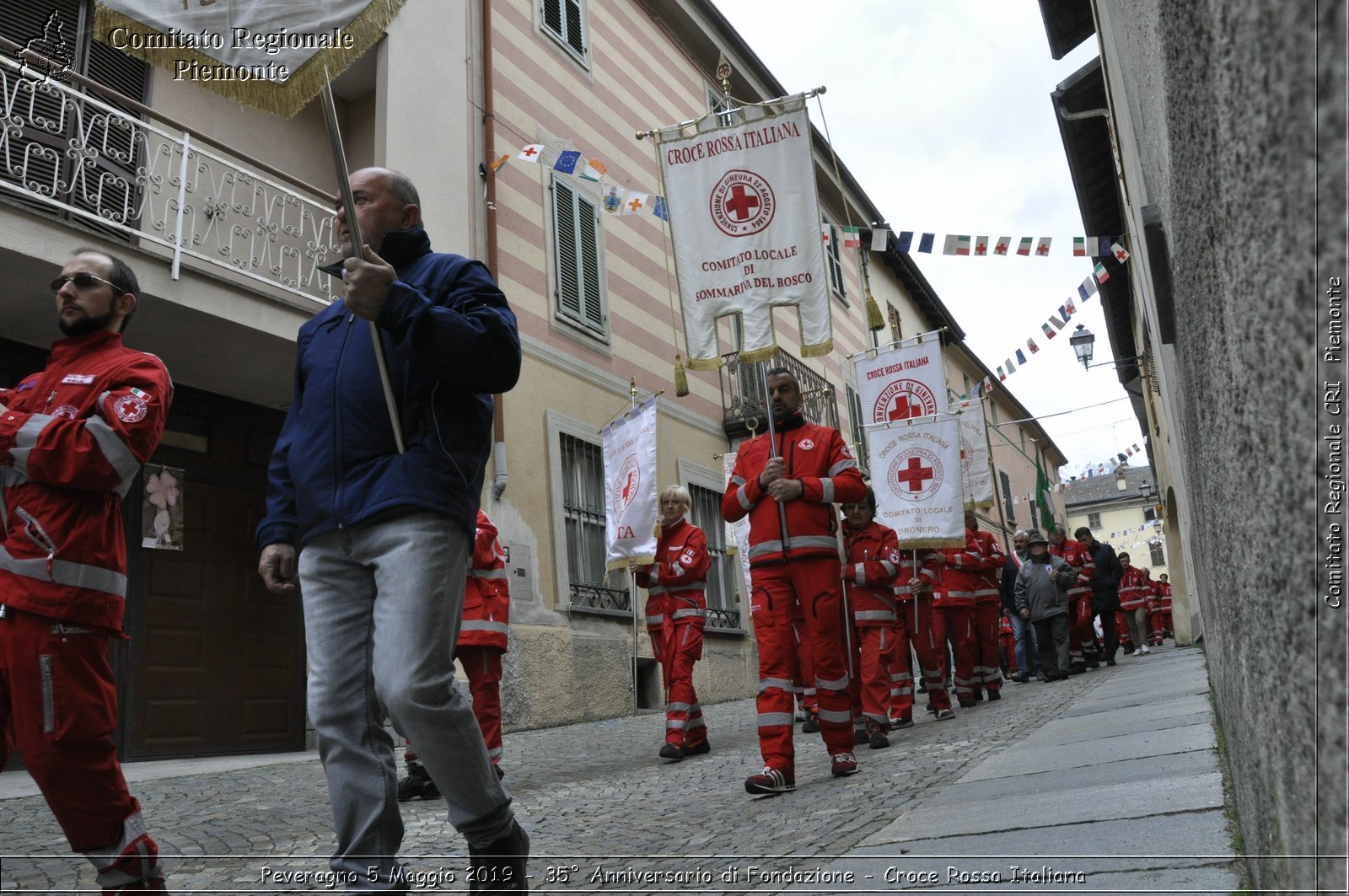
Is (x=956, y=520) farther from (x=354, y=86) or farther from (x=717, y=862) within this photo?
(x=354, y=86)

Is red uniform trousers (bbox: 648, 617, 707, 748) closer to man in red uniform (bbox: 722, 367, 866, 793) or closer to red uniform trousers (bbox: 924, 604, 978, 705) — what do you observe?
man in red uniform (bbox: 722, 367, 866, 793)

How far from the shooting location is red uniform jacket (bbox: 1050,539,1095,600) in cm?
1541

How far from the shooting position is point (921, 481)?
1088 cm

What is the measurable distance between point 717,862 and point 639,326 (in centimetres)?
1366

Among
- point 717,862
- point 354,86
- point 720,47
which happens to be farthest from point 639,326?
point 717,862

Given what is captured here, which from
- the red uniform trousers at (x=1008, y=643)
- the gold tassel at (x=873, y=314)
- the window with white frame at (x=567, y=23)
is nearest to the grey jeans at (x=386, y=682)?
the gold tassel at (x=873, y=314)

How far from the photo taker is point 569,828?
188 inches

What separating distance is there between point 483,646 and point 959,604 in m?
6.53

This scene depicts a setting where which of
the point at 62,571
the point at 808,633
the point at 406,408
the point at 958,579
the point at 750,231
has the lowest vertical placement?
the point at 808,633

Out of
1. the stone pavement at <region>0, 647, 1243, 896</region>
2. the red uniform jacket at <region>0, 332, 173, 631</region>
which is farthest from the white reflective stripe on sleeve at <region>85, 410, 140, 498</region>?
the stone pavement at <region>0, 647, 1243, 896</region>

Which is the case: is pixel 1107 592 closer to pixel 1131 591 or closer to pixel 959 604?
pixel 1131 591

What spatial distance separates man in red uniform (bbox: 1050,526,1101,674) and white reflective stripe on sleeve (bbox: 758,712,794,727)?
35.7ft

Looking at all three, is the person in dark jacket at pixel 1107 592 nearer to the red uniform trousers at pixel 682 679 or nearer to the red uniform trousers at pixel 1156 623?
the red uniform trousers at pixel 682 679

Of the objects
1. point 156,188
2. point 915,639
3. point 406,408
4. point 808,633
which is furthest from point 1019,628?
point 406,408
